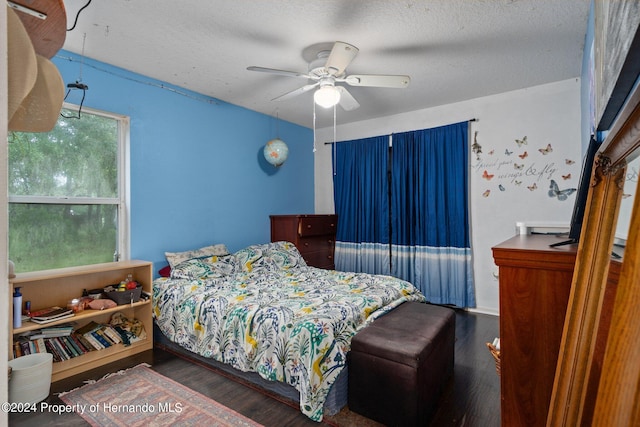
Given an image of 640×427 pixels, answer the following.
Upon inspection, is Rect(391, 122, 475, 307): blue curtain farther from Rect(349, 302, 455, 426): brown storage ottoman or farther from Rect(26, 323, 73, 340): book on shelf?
Rect(26, 323, 73, 340): book on shelf

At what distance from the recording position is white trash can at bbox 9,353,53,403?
1963 millimetres

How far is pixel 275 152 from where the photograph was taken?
4121mm

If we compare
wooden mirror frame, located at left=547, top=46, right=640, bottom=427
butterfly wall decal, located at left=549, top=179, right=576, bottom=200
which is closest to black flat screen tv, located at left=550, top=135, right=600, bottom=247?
wooden mirror frame, located at left=547, top=46, right=640, bottom=427

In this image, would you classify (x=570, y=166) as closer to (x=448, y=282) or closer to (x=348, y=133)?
(x=448, y=282)

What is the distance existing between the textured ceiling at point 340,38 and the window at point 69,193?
67cm

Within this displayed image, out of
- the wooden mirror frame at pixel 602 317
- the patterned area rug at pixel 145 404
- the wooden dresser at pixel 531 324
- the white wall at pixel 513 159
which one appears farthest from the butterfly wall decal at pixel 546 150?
the patterned area rug at pixel 145 404

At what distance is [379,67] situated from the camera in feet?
9.66

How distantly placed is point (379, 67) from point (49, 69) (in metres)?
2.77

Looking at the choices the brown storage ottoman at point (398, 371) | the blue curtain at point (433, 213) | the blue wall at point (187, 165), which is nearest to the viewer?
the brown storage ottoman at point (398, 371)

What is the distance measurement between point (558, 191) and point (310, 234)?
2839 mm

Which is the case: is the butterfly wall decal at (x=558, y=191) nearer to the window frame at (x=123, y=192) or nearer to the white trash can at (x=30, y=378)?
the window frame at (x=123, y=192)

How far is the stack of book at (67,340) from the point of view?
2281 mm

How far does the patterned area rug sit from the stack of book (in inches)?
12.9

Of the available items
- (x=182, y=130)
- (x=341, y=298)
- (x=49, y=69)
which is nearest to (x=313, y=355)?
(x=341, y=298)
